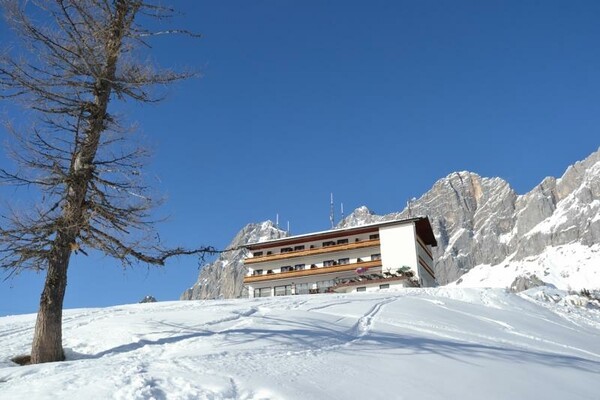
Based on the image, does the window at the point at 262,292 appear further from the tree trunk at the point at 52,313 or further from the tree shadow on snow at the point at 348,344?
the tree trunk at the point at 52,313

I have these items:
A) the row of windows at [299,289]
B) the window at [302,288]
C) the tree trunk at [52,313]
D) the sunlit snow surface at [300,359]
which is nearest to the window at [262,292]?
the row of windows at [299,289]

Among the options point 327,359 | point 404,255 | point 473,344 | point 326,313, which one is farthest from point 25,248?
point 404,255

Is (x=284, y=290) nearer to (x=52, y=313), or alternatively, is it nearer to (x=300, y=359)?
(x=52, y=313)

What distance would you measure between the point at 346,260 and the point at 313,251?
13.7 ft

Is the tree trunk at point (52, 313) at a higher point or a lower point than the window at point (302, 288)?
lower

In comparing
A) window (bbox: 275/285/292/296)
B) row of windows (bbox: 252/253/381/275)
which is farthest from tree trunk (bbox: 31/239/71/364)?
window (bbox: 275/285/292/296)

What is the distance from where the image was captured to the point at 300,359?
7.48 m

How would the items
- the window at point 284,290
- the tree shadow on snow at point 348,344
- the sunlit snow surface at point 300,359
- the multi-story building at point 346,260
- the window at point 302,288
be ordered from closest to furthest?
the sunlit snow surface at point 300,359, the tree shadow on snow at point 348,344, the multi-story building at point 346,260, the window at point 302,288, the window at point 284,290

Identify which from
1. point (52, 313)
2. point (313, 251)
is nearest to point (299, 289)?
point (313, 251)

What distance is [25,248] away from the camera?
30.5 ft

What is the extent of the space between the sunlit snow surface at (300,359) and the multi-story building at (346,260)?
117 feet

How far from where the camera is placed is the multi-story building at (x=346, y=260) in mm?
50688

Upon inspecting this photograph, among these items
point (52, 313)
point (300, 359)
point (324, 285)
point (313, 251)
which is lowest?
point (300, 359)

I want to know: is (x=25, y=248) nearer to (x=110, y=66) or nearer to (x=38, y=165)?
(x=38, y=165)
